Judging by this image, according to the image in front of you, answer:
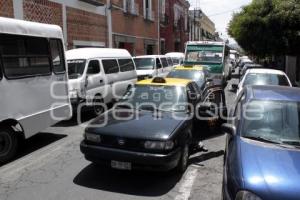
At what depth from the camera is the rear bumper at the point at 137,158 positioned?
5426 millimetres

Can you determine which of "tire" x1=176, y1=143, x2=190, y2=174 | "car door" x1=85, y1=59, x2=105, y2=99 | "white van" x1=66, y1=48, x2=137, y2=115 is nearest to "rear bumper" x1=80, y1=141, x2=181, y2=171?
"tire" x1=176, y1=143, x2=190, y2=174

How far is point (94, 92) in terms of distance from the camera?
11.4 metres

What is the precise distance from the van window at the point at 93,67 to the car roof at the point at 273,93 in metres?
6.37

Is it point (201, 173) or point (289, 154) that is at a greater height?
point (289, 154)

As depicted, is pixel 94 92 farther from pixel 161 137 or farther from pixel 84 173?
pixel 161 137

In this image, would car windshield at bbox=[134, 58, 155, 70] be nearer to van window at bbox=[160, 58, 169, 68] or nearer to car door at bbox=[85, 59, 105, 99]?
van window at bbox=[160, 58, 169, 68]

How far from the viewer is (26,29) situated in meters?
7.51

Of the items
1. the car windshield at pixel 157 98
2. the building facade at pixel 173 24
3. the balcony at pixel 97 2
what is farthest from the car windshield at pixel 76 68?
the building facade at pixel 173 24

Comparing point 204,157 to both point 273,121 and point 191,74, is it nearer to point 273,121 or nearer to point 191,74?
point 273,121

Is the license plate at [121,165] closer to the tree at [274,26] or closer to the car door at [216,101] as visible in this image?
the car door at [216,101]

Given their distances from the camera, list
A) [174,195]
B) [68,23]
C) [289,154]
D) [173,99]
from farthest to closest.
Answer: [68,23]
[173,99]
[174,195]
[289,154]

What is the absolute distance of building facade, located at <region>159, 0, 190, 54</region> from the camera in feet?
117

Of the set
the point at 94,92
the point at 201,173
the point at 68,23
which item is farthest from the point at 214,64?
the point at 201,173

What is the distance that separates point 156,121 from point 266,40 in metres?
15.1
